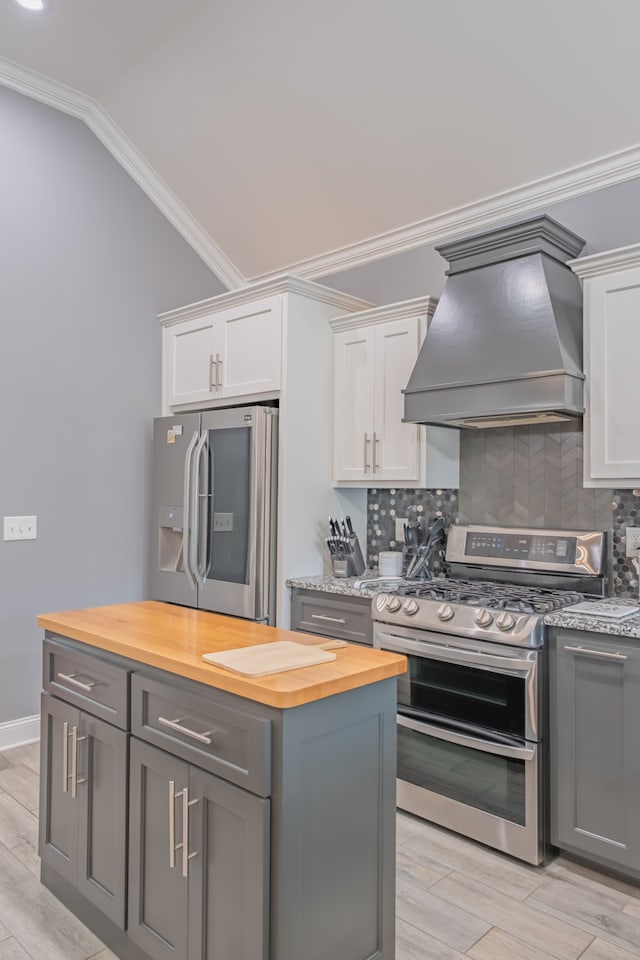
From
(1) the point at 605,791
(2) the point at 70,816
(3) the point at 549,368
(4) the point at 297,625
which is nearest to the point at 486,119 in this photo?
(3) the point at 549,368

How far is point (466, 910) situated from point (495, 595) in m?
1.16

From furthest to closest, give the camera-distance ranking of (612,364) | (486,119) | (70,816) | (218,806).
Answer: (486,119)
(612,364)
(70,816)
(218,806)

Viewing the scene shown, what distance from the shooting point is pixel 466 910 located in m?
2.23

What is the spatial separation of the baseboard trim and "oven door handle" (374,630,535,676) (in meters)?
2.01

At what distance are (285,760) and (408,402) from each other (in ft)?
6.52

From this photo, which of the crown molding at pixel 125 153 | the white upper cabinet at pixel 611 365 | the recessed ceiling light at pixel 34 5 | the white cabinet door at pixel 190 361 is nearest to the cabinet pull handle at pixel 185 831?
the white upper cabinet at pixel 611 365

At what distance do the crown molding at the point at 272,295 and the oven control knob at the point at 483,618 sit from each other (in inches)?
74.9

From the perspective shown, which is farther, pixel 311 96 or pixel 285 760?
pixel 311 96

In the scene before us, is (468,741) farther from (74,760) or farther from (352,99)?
(352,99)

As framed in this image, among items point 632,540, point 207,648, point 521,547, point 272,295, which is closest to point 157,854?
point 207,648

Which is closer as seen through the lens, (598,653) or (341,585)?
(598,653)

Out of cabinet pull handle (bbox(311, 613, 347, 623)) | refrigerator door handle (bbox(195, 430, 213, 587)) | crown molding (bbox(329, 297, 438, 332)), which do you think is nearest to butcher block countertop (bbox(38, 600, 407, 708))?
cabinet pull handle (bbox(311, 613, 347, 623))

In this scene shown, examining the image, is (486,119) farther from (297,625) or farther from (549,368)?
(297,625)

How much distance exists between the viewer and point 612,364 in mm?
2684
